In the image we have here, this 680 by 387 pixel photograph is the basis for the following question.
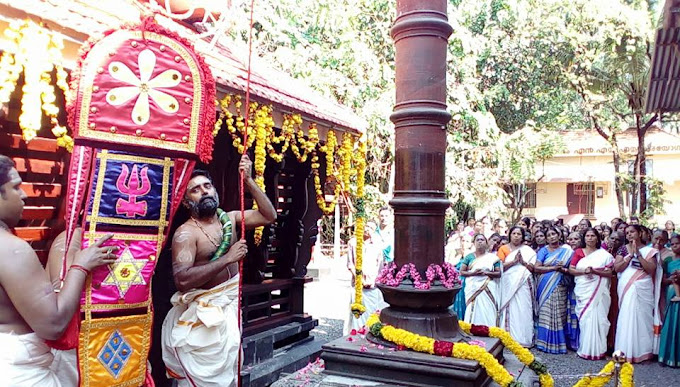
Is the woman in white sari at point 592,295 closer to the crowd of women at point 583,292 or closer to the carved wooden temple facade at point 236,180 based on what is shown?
the crowd of women at point 583,292

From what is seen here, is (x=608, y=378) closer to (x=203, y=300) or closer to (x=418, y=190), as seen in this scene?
(x=418, y=190)

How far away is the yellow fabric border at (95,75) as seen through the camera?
2.76 metres

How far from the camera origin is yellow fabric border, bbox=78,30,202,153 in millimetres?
2762

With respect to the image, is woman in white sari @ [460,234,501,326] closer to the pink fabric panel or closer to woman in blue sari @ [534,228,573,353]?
woman in blue sari @ [534,228,573,353]

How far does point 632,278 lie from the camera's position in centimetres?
748

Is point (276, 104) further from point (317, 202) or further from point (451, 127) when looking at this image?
point (451, 127)

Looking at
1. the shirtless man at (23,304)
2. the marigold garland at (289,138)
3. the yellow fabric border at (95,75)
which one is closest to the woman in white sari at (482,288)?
the marigold garland at (289,138)

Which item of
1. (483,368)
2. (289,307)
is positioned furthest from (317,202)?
(483,368)

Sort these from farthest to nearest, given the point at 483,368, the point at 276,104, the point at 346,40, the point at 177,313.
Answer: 1. the point at 346,40
2. the point at 276,104
3. the point at 177,313
4. the point at 483,368

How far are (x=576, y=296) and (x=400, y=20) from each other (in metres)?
6.03

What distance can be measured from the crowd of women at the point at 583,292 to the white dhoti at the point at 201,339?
506 centimetres

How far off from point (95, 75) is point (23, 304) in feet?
3.96

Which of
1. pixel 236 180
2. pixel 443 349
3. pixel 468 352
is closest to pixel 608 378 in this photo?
pixel 468 352

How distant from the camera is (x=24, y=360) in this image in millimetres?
2449
